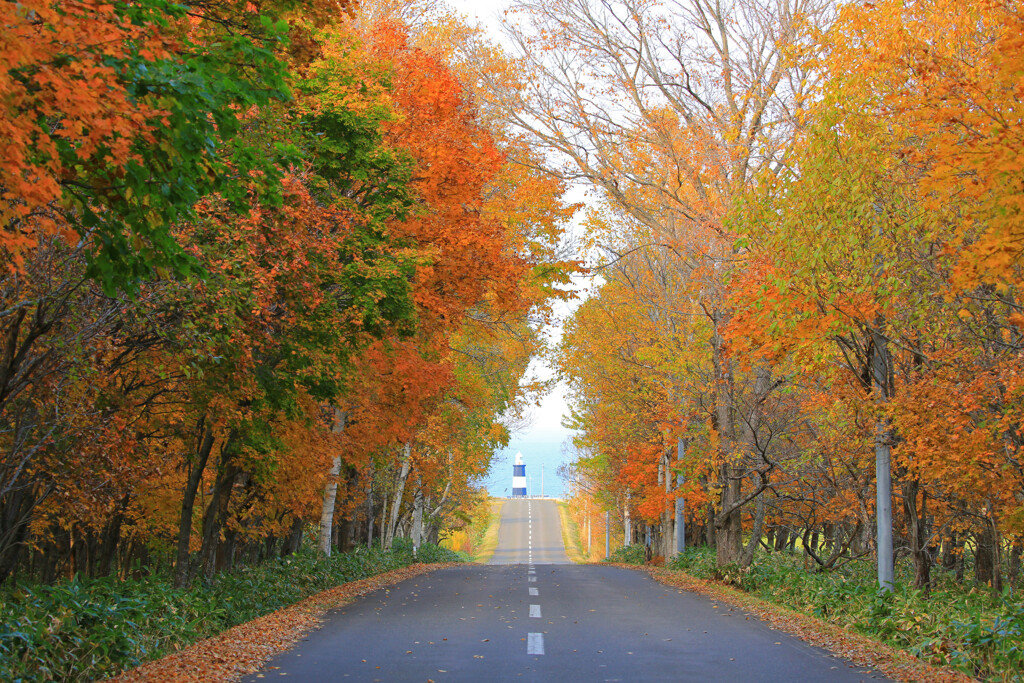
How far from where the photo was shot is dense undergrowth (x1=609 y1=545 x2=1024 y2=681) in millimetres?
9422

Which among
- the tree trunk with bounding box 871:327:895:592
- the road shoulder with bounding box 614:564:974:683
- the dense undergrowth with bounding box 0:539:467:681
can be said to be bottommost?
the road shoulder with bounding box 614:564:974:683

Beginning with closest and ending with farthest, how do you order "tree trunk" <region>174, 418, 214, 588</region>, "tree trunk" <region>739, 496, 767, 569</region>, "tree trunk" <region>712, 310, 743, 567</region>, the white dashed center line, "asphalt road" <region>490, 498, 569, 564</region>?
the white dashed center line < "tree trunk" <region>174, 418, 214, 588</region> < "tree trunk" <region>712, 310, 743, 567</region> < "tree trunk" <region>739, 496, 767, 569</region> < "asphalt road" <region>490, 498, 569, 564</region>

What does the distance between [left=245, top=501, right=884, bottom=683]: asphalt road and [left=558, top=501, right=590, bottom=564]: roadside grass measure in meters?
48.3

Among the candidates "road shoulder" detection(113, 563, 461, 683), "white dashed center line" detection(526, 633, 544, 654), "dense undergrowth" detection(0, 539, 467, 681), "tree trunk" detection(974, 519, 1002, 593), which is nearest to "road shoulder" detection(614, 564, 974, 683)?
"white dashed center line" detection(526, 633, 544, 654)

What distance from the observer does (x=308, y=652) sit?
10398 millimetres

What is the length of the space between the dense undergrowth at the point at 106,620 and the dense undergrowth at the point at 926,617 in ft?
28.7

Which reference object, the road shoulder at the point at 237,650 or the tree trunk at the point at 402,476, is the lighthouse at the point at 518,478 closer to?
the tree trunk at the point at 402,476

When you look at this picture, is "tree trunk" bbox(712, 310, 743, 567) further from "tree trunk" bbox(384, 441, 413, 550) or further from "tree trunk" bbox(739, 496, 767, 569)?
"tree trunk" bbox(384, 441, 413, 550)

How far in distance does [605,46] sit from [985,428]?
11403 millimetres

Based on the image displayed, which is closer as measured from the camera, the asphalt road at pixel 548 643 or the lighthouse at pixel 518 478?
the asphalt road at pixel 548 643

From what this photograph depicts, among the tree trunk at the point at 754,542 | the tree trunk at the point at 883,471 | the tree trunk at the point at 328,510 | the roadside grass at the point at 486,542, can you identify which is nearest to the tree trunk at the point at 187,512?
the tree trunk at the point at 328,510

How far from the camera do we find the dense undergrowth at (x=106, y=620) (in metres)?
8.05

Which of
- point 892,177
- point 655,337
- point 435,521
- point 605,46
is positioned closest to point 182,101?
point 892,177

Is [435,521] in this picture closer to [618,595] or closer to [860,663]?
[618,595]
